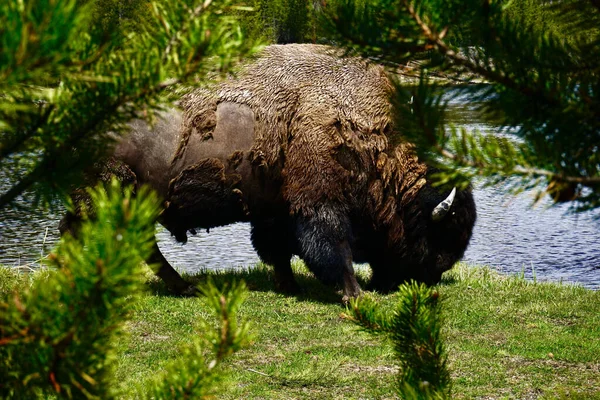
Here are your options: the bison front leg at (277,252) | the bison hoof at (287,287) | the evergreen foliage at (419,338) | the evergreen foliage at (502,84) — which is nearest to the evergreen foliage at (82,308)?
the evergreen foliage at (502,84)

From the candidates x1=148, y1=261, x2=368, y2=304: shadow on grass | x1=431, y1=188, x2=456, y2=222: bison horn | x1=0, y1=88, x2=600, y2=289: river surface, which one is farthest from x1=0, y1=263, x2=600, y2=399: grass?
A: x1=0, y1=88, x2=600, y2=289: river surface

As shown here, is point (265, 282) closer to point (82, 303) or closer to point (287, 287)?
point (287, 287)

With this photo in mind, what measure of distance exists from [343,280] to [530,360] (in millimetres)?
2116

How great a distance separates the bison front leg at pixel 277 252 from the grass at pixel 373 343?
23 cm

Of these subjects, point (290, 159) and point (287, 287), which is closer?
point (290, 159)

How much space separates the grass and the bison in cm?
66

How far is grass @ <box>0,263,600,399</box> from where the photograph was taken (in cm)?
563

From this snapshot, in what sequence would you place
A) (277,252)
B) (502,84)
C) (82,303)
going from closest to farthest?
1. (82,303)
2. (502,84)
3. (277,252)

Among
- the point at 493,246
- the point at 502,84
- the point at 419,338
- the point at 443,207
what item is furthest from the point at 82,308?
the point at 493,246

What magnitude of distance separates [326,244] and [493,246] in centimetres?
594

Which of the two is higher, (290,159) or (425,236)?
(290,159)

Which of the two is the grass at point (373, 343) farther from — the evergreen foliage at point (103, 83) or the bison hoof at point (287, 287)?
the evergreen foliage at point (103, 83)

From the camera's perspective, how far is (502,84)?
5.97ft

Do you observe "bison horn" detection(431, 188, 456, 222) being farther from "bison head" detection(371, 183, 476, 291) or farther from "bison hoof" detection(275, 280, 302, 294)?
"bison hoof" detection(275, 280, 302, 294)
